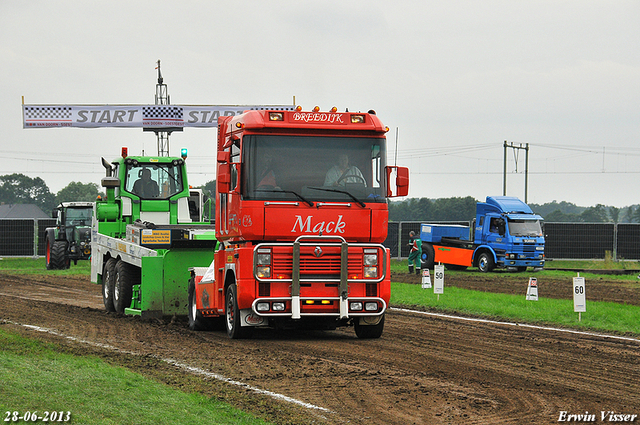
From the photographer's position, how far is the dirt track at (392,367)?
8227mm

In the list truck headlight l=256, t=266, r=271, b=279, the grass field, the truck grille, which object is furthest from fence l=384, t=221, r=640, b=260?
the grass field

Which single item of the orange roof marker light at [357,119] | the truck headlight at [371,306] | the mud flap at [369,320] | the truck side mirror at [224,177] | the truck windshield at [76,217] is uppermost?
the orange roof marker light at [357,119]

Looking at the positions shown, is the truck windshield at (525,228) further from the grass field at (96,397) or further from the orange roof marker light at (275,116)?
the grass field at (96,397)

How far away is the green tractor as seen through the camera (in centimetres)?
3603

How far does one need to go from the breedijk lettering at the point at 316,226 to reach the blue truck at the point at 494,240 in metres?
26.2

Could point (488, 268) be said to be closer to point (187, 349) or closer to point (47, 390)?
point (187, 349)

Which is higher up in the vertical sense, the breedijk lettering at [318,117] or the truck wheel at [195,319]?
the breedijk lettering at [318,117]

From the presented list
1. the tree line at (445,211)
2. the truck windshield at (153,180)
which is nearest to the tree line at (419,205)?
the tree line at (445,211)

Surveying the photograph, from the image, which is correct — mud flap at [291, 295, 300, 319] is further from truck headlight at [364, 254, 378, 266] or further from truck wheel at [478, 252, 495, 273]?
truck wheel at [478, 252, 495, 273]

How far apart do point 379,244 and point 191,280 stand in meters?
4.14

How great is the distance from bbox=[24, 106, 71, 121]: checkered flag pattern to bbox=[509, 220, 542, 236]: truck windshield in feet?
72.2

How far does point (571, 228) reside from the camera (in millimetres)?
44844

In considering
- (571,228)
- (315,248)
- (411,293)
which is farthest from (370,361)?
(571,228)

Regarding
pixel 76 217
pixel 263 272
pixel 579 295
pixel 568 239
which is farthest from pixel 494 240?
pixel 263 272
